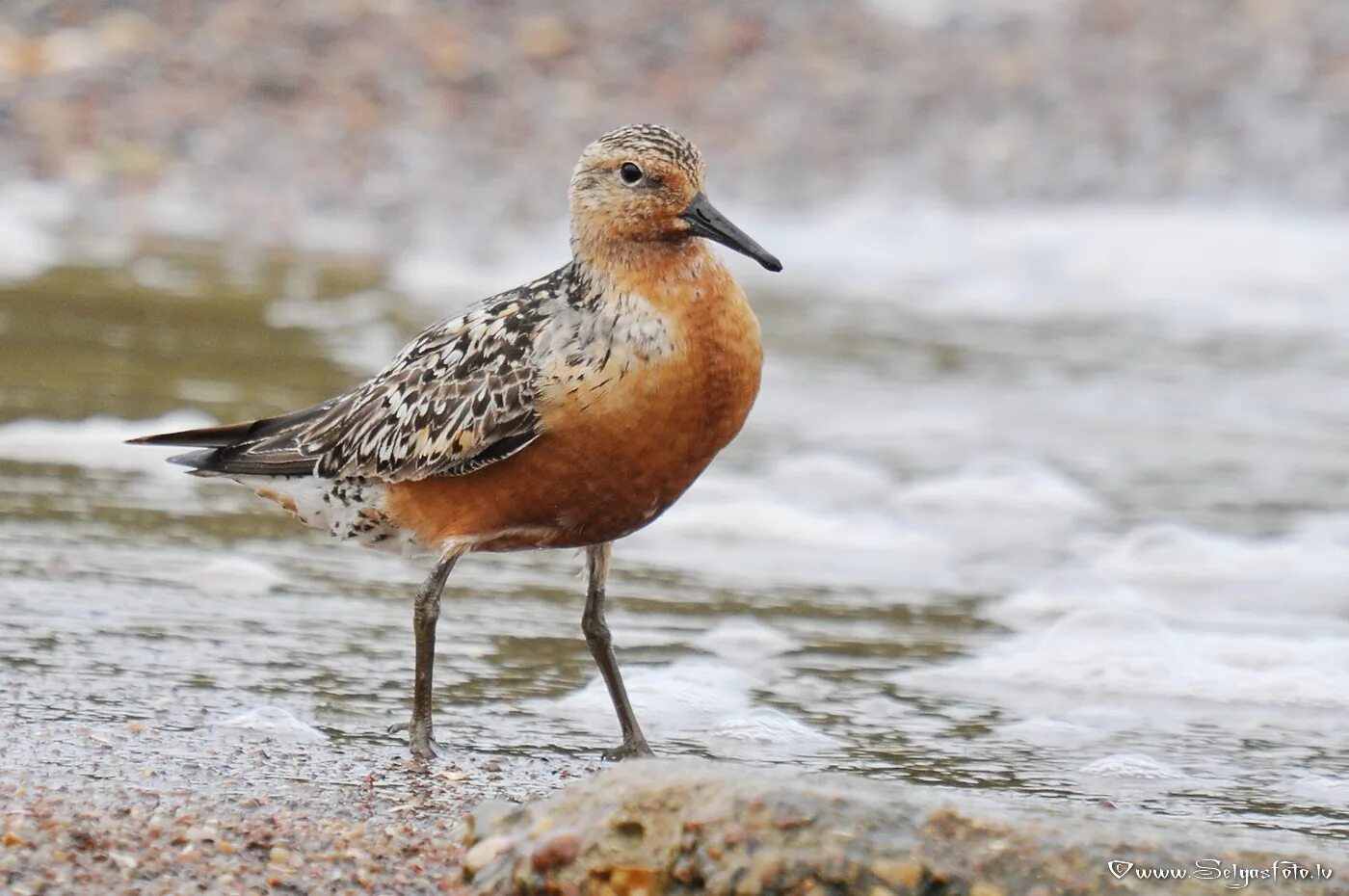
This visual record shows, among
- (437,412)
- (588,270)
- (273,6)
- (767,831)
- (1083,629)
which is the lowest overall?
(767,831)

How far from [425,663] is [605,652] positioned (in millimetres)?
509

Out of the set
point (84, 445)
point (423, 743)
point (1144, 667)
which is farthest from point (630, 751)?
point (84, 445)

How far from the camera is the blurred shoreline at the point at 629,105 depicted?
1612 centimetres

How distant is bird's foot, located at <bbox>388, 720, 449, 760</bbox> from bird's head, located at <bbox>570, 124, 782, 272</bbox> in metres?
1.33

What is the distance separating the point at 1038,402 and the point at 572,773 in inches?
232

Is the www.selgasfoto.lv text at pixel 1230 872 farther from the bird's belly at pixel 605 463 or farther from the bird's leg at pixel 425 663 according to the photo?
the bird's leg at pixel 425 663

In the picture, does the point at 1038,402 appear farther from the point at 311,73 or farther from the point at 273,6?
the point at 273,6

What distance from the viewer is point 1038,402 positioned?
34.9 ft

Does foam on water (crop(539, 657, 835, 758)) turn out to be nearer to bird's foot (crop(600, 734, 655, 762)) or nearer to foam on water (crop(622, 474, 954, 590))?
→ bird's foot (crop(600, 734, 655, 762))

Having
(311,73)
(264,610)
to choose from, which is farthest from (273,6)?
(264,610)

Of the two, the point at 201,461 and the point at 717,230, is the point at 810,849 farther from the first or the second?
the point at 201,461

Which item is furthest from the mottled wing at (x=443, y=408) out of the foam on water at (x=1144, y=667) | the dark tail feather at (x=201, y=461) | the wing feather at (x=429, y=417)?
the foam on water at (x=1144, y=667)

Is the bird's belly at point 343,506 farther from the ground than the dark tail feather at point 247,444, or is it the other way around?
the dark tail feather at point 247,444

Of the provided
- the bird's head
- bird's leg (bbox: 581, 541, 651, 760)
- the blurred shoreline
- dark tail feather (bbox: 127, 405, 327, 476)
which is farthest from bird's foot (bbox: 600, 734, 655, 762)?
the blurred shoreline
